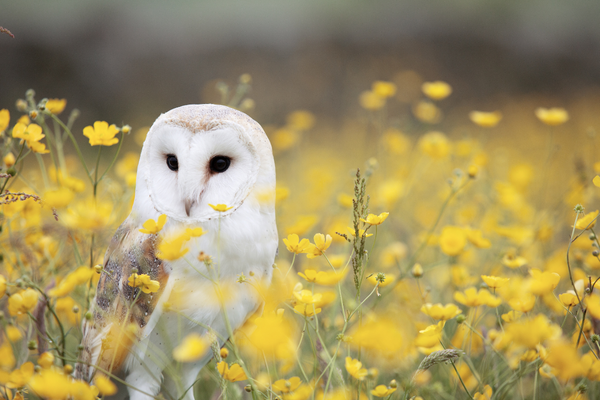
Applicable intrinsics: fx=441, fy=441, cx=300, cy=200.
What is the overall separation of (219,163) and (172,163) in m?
0.09

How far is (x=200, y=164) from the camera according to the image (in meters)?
0.71

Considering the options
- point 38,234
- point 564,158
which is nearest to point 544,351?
point 38,234

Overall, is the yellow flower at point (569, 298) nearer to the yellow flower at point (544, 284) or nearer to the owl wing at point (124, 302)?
the yellow flower at point (544, 284)

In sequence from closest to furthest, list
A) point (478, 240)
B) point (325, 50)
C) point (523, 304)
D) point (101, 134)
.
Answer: point (523, 304)
point (101, 134)
point (478, 240)
point (325, 50)

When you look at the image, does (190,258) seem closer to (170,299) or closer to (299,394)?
(170,299)

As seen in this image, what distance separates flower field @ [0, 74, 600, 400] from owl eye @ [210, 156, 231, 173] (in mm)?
126

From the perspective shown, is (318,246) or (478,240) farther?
(478,240)

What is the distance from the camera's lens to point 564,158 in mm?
2738

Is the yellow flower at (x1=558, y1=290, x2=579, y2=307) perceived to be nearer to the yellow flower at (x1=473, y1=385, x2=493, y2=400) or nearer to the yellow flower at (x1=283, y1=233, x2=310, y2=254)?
the yellow flower at (x1=473, y1=385, x2=493, y2=400)

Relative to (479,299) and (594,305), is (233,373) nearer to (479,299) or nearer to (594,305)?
(479,299)

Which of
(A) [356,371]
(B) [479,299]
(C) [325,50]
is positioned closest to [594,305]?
(B) [479,299]

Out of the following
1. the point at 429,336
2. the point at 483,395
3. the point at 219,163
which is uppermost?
the point at 219,163

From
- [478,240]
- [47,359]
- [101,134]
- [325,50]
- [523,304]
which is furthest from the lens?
[325,50]

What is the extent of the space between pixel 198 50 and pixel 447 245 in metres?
3.68
